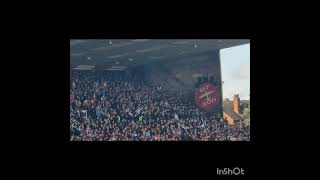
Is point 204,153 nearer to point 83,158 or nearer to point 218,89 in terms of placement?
point 83,158

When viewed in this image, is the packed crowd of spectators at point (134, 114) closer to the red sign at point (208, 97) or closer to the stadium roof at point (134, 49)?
the red sign at point (208, 97)

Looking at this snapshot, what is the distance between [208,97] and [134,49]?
159 inches

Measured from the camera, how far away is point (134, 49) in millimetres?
23656

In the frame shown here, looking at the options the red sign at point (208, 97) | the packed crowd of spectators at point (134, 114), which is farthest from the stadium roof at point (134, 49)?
the red sign at point (208, 97)

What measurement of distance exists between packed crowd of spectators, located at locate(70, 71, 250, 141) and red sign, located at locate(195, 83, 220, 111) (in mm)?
318

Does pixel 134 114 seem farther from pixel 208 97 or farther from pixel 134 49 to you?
pixel 208 97

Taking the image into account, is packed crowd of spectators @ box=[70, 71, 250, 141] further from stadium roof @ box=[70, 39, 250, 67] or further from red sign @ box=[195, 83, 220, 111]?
stadium roof @ box=[70, 39, 250, 67]

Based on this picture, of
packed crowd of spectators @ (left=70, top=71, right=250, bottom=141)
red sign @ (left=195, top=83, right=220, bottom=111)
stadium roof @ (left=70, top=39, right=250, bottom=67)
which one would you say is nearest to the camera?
packed crowd of spectators @ (left=70, top=71, right=250, bottom=141)

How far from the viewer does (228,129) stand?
22750 mm

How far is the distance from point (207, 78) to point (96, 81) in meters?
5.25

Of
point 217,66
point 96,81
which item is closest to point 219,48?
point 217,66

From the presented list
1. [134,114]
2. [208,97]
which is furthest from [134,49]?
[208,97]

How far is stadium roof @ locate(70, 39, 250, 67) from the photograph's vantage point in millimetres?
22031

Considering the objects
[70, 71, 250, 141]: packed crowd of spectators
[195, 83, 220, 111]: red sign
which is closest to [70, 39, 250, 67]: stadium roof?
[70, 71, 250, 141]: packed crowd of spectators
